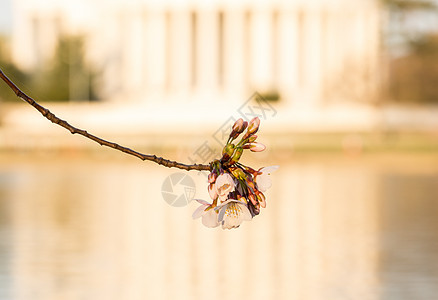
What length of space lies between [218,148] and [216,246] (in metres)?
8.71

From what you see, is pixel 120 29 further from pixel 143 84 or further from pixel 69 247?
pixel 69 247

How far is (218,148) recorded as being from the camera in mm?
5094

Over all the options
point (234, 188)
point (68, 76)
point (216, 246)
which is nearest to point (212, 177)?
point (234, 188)

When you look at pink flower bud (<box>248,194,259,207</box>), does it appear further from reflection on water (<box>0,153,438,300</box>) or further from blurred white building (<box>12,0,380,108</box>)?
blurred white building (<box>12,0,380,108</box>)

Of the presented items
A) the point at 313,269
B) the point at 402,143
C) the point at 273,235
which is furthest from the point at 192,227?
the point at 402,143

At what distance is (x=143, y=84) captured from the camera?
93625 millimetres

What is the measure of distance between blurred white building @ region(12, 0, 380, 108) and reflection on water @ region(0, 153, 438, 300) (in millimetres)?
68352

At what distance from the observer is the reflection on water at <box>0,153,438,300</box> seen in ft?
32.0

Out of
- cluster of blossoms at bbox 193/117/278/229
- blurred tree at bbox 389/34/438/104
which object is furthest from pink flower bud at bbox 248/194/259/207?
blurred tree at bbox 389/34/438/104

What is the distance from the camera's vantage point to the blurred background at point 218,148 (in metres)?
10.7

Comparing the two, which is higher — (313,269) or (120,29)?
(120,29)

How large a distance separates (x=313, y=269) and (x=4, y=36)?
121 meters

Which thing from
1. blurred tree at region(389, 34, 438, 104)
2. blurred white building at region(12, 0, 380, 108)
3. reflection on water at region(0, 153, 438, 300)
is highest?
blurred white building at region(12, 0, 380, 108)

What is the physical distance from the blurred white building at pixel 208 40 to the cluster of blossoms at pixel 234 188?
88.8 metres
